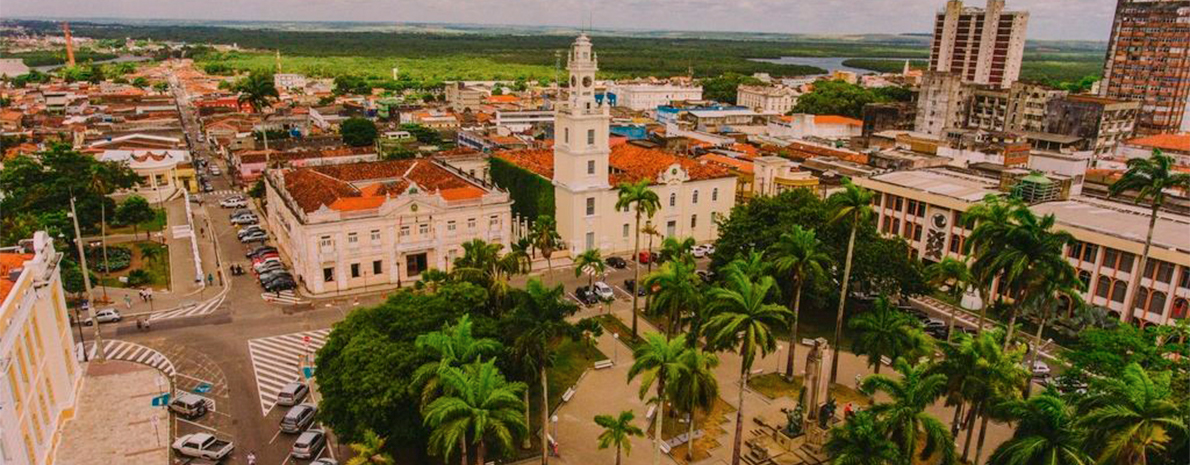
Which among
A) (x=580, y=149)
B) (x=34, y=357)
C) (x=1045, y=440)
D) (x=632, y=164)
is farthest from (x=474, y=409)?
(x=632, y=164)

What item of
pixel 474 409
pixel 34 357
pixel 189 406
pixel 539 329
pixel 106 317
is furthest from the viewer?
pixel 106 317

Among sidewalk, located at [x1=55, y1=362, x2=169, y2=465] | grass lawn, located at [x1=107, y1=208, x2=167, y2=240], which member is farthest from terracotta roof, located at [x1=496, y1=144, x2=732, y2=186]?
sidewalk, located at [x1=55, y1=362, x2=169, y2=465]

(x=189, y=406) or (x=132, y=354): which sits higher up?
(x=189, y=406)

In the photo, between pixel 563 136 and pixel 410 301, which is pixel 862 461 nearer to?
pixel 410 301

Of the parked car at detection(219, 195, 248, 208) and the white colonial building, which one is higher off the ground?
the white colonial building

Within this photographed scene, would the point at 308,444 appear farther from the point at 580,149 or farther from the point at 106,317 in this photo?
the point at 580,149

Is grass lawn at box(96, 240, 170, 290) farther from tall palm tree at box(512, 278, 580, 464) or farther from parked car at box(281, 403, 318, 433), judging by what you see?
tall palm tree at box(512, 278, 580, 464)
